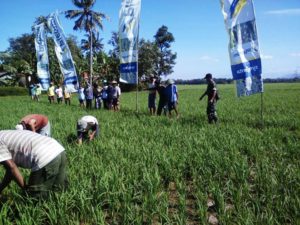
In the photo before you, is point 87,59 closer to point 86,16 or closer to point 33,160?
point 86,16

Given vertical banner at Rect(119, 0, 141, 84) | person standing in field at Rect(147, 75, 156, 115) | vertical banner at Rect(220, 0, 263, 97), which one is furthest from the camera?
vertical banner at Rect(119, 0, 141, 84)

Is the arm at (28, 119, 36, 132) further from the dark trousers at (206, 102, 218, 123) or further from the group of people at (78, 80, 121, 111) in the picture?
the group of people at (78, 80, 121, 111)

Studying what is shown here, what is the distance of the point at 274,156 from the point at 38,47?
48.4 feet

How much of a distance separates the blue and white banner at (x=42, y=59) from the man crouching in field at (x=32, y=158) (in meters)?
14.2

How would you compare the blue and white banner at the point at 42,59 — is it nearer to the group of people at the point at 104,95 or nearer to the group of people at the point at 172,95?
the group of people at the point at 104,95

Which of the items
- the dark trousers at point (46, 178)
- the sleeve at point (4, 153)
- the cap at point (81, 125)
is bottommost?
the dark trousers at point (46, 178)

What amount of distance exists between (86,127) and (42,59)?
11.7 m

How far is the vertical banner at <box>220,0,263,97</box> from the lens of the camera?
9266 millimetres

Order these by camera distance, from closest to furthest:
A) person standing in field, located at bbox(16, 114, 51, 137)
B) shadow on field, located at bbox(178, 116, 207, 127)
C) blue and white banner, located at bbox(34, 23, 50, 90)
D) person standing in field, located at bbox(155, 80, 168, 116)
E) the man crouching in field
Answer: the man crouching in field → person standing in field, located at bbox(16, 114, 51, 137) → shadow on field, located at bbox(178, 116, 207, 127) → person standing in field, located at bbox(155, 80, 168, 116) → blue and white banner, located at bbox(34, 23, 50, 90)

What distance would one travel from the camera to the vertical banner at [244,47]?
30.4 ft

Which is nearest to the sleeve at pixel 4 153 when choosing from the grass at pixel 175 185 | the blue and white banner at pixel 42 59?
the grass at pixel 175 185

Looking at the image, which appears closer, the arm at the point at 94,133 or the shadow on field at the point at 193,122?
the arm at the point at 94,133

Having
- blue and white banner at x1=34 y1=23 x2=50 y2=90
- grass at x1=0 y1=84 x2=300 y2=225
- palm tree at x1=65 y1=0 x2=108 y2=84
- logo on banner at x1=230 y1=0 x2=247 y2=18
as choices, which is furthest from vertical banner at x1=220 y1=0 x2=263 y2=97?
palm tree at x1=65 y1=0 x2=108 y2=84

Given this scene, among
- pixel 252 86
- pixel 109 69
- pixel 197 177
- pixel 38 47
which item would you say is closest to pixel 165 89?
pixel 252 86
